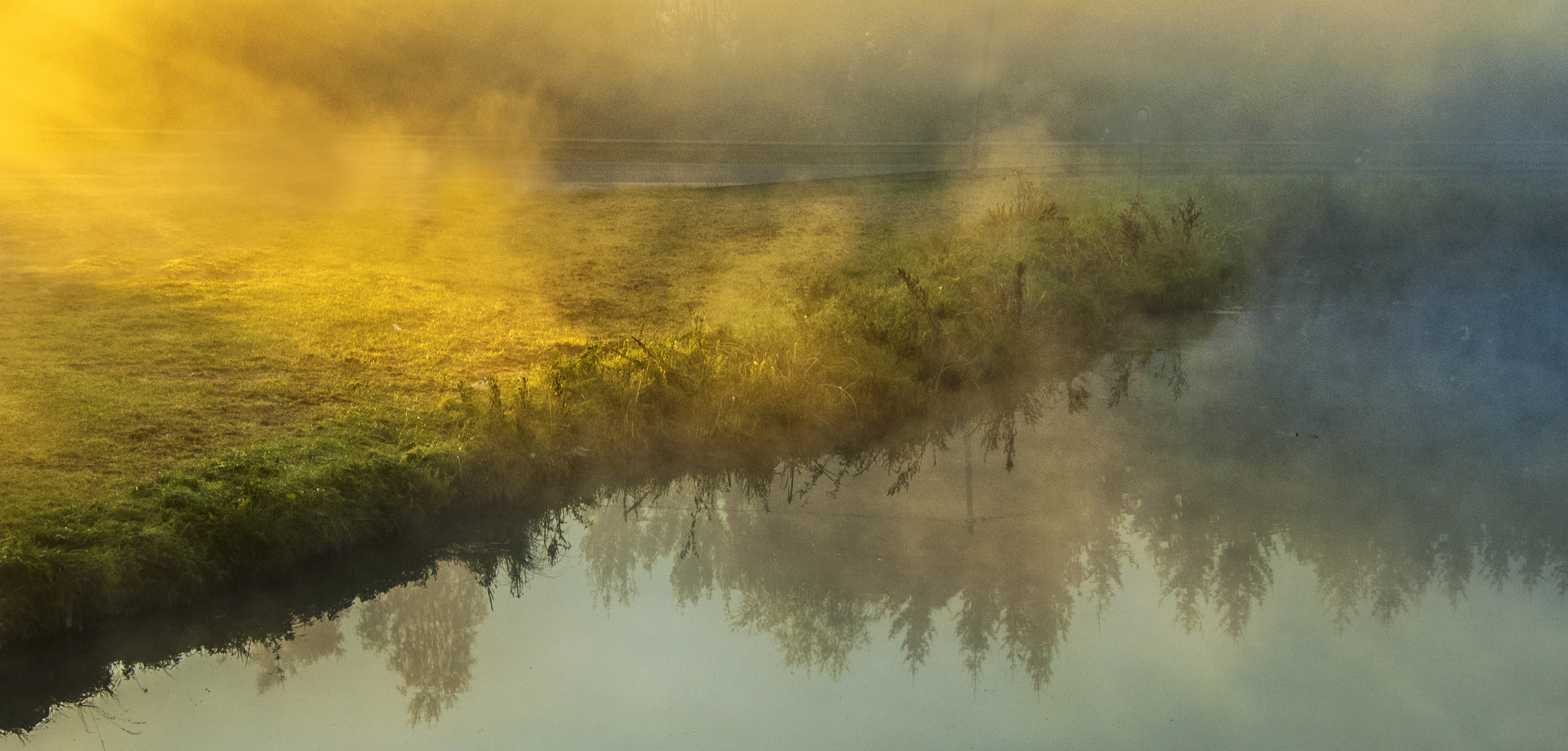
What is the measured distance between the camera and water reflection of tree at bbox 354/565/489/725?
455cm

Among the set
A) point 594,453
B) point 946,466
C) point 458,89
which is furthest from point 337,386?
point 458,89

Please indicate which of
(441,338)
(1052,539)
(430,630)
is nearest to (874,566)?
(1052,539)

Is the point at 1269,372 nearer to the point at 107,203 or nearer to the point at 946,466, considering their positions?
the point at 946,466

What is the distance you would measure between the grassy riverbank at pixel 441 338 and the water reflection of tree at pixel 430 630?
43 cm

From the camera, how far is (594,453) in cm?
635

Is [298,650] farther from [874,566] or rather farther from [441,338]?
[441,338]

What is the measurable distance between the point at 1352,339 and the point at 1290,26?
18616mm

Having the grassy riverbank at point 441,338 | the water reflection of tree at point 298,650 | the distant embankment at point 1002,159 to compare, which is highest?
the distant embankment at point 1002,159

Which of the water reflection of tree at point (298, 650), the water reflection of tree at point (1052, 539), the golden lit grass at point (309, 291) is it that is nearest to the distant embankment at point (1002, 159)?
the golden lit grass at point (309, 291)

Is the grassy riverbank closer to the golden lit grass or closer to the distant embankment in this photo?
the golden lit grass

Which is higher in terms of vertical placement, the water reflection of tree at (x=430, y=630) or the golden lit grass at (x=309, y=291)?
the golden lit grass at (x=309, y=291)

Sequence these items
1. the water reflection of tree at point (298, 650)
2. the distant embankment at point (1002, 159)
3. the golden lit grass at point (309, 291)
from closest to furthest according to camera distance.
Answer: the water reflection of tree at point (298, 650) → the golden lit grass at point (309, 291) → the distant embankment at point (1002, 159)

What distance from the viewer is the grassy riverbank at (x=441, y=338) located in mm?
5039

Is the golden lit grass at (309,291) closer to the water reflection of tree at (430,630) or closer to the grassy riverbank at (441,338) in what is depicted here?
the grassy riverbank at (441,338)
